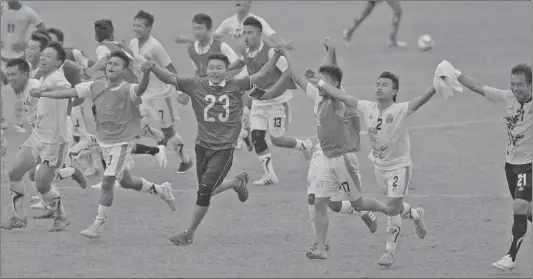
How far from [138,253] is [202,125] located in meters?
1.79

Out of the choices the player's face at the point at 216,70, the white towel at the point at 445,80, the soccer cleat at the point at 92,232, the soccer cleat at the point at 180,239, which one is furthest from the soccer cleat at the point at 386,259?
the soccer cleat at the point at 92,232

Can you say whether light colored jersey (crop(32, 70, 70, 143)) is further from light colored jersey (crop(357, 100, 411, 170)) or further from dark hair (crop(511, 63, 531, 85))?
dark hair (crop(511, 63, 531, 85))

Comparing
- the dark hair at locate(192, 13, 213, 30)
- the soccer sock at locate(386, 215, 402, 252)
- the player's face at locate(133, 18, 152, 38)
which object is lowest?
the soccer sock at locate(386, 215, 402, 252)

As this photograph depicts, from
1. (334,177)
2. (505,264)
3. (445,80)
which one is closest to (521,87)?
(445,80)

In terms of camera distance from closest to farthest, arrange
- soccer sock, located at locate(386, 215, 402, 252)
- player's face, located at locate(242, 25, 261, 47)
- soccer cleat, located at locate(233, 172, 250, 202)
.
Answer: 1. soccer sock, located at locate(386, 215, 402, 252)
2. soccer cleat, located at locate(233, 172, 250, 202)
3. player's face, located at locate(242, 25, 261, 47)

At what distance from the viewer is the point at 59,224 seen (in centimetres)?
1426

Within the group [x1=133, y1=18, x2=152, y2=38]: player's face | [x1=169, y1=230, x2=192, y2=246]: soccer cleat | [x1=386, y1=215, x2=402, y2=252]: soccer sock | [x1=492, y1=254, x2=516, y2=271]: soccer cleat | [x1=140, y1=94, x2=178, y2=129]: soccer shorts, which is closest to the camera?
[x1=492, y1=254, x2=516, y2=271]: soccer cleat

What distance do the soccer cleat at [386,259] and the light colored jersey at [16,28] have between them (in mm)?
11031

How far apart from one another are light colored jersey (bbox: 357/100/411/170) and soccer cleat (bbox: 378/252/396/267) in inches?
37.8

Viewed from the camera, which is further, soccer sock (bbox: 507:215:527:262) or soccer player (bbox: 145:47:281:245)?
soccer player (bbox: 145:47:281:245)

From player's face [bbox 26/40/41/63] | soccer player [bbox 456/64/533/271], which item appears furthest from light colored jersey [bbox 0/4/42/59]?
soccer player [bbox 456/64/533/271]

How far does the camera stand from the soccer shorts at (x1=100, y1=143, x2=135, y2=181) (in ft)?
45.1

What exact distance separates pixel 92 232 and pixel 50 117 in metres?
1.67

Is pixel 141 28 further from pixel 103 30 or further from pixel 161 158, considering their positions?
pixel 161 158
